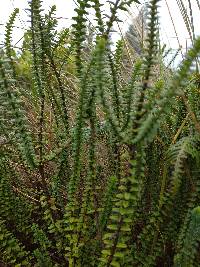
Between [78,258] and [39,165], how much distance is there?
36cm

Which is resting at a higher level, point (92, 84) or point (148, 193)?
point (92, 84)

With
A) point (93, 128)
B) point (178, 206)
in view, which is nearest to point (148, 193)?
point (178, 206)

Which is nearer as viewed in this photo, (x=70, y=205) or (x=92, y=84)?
(x=92, y=84)

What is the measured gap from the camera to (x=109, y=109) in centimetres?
118

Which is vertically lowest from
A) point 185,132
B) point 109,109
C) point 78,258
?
point 78,258

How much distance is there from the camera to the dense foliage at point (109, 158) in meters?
1.14

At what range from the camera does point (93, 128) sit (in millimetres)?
1440

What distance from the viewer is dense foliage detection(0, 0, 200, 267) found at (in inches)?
45.0

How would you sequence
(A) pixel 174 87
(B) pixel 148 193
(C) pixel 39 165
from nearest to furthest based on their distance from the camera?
(A) pixel 174 87
(C) pixel 39 165
(B) pixel 148 193

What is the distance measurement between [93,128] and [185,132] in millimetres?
530

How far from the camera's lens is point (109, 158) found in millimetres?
1935

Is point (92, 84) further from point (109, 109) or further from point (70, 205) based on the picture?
point (70, 205)

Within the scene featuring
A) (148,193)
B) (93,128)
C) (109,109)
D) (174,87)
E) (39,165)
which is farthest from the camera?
(148,193)

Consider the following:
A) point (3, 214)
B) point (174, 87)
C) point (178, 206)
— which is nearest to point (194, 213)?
point (178, 206)
